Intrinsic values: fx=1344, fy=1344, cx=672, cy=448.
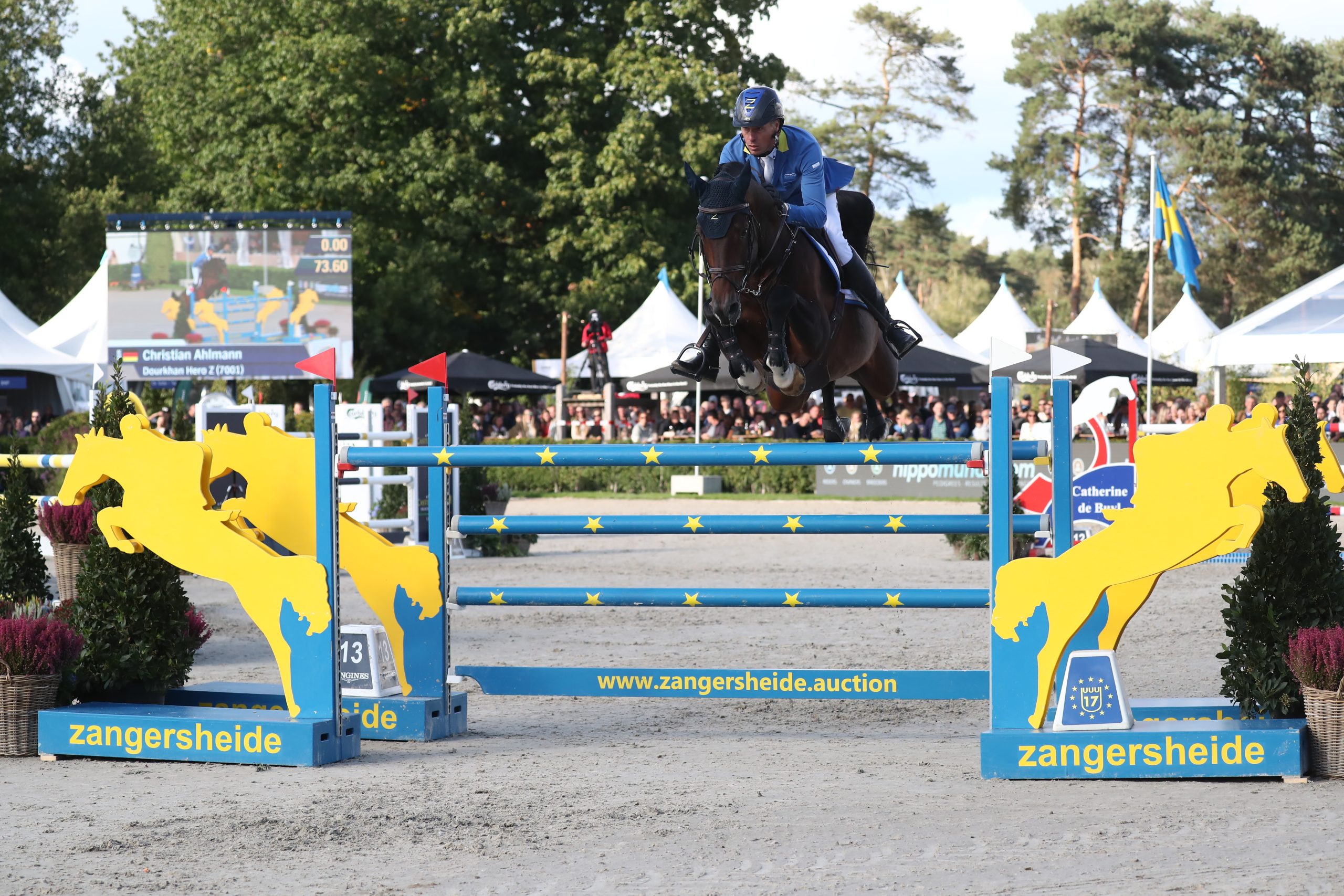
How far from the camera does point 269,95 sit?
29719 millimetres

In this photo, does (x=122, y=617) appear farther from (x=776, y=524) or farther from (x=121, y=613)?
(x=776, y=524)

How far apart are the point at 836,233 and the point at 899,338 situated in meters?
0.69

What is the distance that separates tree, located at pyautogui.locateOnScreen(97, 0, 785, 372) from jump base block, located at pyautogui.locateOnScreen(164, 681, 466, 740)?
23.3 metres

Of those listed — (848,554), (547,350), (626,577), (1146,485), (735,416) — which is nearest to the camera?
(1146,485)

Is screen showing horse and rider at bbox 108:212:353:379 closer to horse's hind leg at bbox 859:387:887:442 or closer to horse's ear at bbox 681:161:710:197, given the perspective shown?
horse's hind leg at bbox 859:387:887:442

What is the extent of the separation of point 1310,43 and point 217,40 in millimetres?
30027

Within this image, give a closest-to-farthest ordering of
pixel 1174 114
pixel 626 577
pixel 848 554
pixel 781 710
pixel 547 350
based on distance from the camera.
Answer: pixel 781 710 → pixel 626 577 → pixel 848 554 → pixel 547 350 → pixel 1174 114

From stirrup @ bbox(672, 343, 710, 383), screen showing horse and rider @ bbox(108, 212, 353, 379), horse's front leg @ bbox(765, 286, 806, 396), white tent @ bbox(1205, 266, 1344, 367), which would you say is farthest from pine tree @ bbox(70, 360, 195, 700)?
screen showing horse and rider @ bbox(108, 212, 353, 379)

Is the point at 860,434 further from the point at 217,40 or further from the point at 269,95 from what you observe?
the point at 217,40

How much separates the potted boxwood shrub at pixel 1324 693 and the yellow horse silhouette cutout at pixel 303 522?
324 centimetres

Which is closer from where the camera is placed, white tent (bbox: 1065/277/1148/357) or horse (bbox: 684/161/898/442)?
horse (bbox: 684/161/898/442)

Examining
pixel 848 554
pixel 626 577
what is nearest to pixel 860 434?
pixel 626 577

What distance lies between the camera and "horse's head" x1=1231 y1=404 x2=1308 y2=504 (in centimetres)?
428

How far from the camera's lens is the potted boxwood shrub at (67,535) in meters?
8.84
